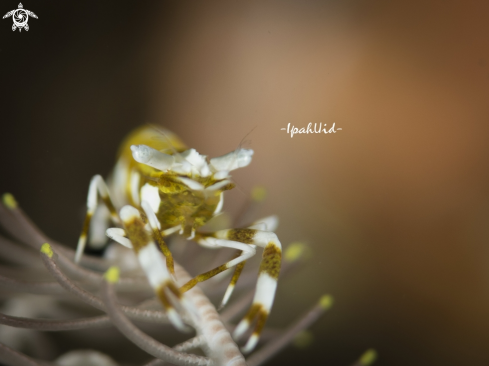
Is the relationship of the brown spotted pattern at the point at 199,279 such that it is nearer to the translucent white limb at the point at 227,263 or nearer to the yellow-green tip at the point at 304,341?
the translucent white limb at the point at 227,263

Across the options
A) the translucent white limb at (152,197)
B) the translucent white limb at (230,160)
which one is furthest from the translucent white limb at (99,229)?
the translucent white limb at (230,160)

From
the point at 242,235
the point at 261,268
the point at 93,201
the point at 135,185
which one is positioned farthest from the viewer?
the point at 135,185

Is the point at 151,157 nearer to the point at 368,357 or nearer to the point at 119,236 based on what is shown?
the point at 119,236

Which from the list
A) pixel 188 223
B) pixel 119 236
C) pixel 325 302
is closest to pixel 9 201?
pixel 119 236

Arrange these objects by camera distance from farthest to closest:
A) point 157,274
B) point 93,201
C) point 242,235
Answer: point 93,201
point 242,235
point 157,274

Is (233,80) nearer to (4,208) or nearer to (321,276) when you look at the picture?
(321,276)

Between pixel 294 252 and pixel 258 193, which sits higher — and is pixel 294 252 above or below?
below

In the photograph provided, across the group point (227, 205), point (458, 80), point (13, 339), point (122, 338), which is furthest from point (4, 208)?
point (458, 80)
